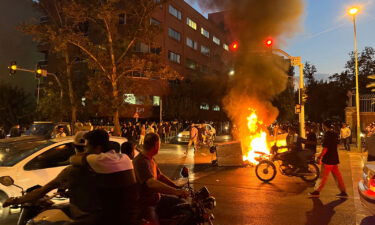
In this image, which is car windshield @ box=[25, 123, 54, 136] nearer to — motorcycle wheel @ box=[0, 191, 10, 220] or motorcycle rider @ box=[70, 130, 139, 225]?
motorcycle wheel @ box=[0, 191, 10, 220]

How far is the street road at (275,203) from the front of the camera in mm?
5777

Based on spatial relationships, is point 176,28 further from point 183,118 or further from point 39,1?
point 39,1

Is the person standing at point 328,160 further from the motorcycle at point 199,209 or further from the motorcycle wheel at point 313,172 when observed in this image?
Result: the motorcycle at point 199,209

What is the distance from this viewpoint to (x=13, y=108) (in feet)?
98.1

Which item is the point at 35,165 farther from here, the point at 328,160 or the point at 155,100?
the point at 155,100

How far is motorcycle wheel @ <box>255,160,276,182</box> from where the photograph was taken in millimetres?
9469

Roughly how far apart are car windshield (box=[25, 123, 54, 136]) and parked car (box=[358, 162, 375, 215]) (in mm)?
11861

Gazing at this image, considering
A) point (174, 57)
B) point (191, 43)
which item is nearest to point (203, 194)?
point (174, 57)

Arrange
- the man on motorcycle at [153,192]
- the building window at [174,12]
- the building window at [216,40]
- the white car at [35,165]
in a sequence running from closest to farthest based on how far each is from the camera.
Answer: the man on motorcycle at [153,192] → the white car at [35,165] → the building window at [174,12] → the building window at [216,40]

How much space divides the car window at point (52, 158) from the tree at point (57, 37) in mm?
13163

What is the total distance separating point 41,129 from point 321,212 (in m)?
12.0

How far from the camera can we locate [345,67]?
44.6 meters

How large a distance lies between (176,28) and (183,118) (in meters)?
12.6

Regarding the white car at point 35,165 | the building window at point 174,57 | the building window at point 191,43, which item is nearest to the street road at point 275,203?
the white car at point 35,165
